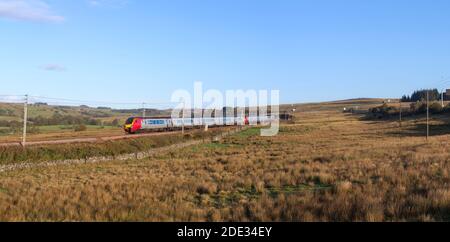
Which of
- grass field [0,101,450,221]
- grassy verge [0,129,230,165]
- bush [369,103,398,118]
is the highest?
bush [369,103,398,118]

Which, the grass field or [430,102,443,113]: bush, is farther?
[430,102,443,113]: bush

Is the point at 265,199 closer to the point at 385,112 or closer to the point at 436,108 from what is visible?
the point at 436,108

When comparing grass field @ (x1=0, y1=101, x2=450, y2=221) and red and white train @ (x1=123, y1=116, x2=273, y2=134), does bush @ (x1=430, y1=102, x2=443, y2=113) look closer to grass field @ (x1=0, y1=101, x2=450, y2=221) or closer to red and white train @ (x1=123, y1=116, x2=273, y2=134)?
red and white train @ (x1=123, y1=116, x2=273, y2=134)

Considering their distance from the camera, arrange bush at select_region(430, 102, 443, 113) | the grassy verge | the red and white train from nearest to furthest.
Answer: the grassy verge
the red and white train
bush at select_region(430, 102, 443, 113)

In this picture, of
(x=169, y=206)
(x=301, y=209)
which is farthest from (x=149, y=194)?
(x=301, y=209)

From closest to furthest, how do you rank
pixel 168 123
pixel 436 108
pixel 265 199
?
pixel 265 199
pixel 168 123
pixel 436 108

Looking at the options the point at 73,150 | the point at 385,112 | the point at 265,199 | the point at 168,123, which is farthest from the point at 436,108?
the point at 265,199

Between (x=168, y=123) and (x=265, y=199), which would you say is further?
(x=168, y=123)

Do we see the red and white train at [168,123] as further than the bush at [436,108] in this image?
No

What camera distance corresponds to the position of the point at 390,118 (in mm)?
124062

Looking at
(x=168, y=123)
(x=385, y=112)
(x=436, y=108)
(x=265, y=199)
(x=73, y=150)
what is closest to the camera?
(x=265, y=199)

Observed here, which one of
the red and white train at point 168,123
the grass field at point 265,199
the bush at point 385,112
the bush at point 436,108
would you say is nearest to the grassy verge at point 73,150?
the grass field at point 265,199

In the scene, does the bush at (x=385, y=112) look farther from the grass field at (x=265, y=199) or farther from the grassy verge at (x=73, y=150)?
the grass field at (x=265, y=199)

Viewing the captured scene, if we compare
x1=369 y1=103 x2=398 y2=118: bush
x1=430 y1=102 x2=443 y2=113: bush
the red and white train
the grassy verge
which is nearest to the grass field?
the grassy verge
